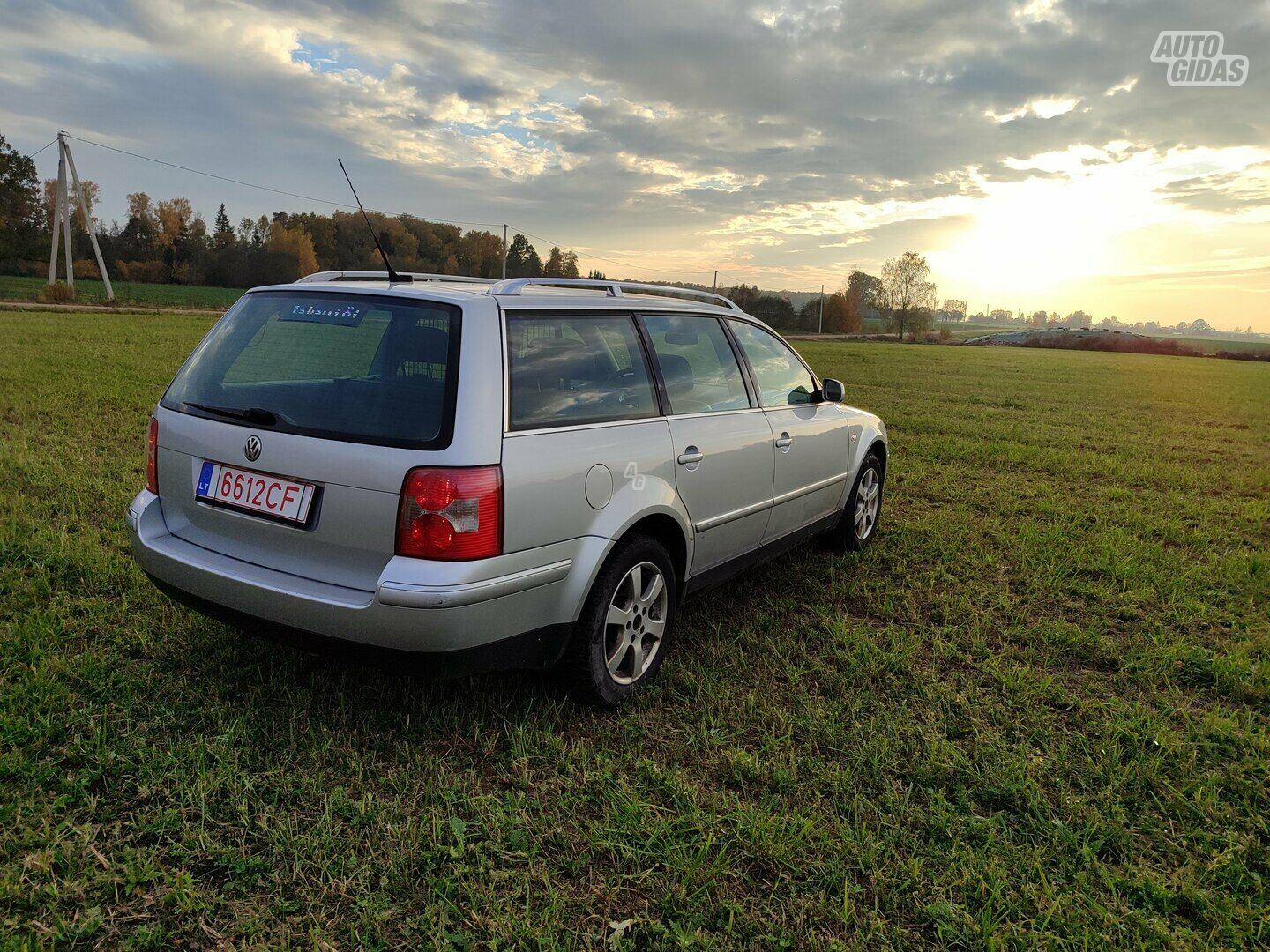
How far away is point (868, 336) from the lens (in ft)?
242

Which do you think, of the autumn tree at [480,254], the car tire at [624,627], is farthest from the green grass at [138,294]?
the car tire at [624,627]

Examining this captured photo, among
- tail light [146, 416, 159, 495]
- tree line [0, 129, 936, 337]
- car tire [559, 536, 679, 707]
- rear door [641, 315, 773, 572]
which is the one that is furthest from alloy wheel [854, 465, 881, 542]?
tree line [0, 129, 936, 337]

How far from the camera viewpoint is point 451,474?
8.22ft

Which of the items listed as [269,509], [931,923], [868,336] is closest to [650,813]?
[931,923]

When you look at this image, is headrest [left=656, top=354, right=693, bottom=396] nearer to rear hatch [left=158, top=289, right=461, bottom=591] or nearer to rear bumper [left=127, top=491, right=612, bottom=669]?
rear bumper [left=127, top=491, right=612, bottom=669]

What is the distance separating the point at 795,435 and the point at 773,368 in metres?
0.43

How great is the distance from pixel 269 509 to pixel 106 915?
4.03ft

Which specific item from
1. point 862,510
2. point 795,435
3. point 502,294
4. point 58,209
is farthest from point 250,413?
point 58,209

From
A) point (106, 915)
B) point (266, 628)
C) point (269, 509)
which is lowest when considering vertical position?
point (106, 915)

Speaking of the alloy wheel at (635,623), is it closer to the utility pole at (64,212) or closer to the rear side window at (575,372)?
the rear side window at (575,372)

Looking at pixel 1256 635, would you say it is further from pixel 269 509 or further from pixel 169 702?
pixel 169 702

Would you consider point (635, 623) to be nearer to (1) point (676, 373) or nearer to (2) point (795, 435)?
(1) point (676, 373)

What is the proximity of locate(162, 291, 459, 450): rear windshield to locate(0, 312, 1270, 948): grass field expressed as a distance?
97cm

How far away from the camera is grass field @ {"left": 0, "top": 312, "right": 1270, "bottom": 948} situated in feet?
7.17
